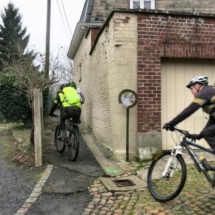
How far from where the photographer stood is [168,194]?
4.11 m

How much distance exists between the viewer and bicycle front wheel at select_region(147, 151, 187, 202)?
12.9 feet

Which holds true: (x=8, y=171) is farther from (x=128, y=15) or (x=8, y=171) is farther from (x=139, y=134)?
(x=128, y=15)

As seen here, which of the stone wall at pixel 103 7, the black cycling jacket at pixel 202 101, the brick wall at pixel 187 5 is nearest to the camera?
the black cycling jacket at pixel 202 101

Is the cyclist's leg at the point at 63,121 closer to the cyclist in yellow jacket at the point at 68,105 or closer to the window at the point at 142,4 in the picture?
the cyclist in yellow jacket at the point at 68,105

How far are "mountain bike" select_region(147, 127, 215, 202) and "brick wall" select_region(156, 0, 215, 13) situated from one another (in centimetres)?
937

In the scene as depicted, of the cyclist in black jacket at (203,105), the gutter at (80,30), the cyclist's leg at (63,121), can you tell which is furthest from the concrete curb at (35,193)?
the gutter at (80,30)

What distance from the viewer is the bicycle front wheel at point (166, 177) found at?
3.95m

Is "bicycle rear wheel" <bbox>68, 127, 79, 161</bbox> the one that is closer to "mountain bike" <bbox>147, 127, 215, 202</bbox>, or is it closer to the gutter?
"mountain bike" <bbox>147, 127, 215, 202</bbox>

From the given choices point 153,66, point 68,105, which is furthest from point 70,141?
point 153,66

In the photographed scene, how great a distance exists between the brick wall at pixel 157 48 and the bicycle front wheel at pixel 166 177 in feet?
5.98

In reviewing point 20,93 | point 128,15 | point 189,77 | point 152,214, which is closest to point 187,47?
point 189,77

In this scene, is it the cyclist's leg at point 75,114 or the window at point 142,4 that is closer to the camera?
the cyclist's leg at point 75,114

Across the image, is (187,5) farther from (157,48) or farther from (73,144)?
(73,144)

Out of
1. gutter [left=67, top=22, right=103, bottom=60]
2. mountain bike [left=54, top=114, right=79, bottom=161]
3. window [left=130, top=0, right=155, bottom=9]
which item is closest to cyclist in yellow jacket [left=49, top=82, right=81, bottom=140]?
mountain bike [left=54, top=114, right=79, bottom=161]
